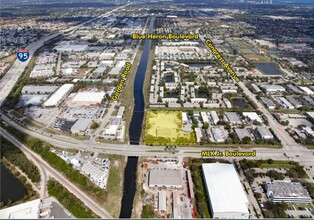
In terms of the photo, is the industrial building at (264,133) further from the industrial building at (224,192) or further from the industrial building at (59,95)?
the industrial building at (59,95)

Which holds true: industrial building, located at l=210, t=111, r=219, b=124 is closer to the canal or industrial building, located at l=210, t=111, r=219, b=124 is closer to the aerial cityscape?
the aerial cityscape

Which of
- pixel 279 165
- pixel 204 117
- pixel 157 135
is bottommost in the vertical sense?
pixel 279 165

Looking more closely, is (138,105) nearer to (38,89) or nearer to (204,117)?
(204,117)

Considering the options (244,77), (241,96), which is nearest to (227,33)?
(244,77)

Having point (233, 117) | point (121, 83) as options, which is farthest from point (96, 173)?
point (121, 83)

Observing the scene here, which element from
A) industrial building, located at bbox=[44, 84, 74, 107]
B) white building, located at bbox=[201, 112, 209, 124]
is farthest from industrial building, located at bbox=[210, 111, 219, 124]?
industrial building, located at bbox=[44, 84, 74, 107]

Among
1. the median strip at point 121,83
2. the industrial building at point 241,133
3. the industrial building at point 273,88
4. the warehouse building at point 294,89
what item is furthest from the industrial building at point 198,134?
the warehouse building at point 294,89

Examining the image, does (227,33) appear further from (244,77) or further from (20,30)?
(20,30)
